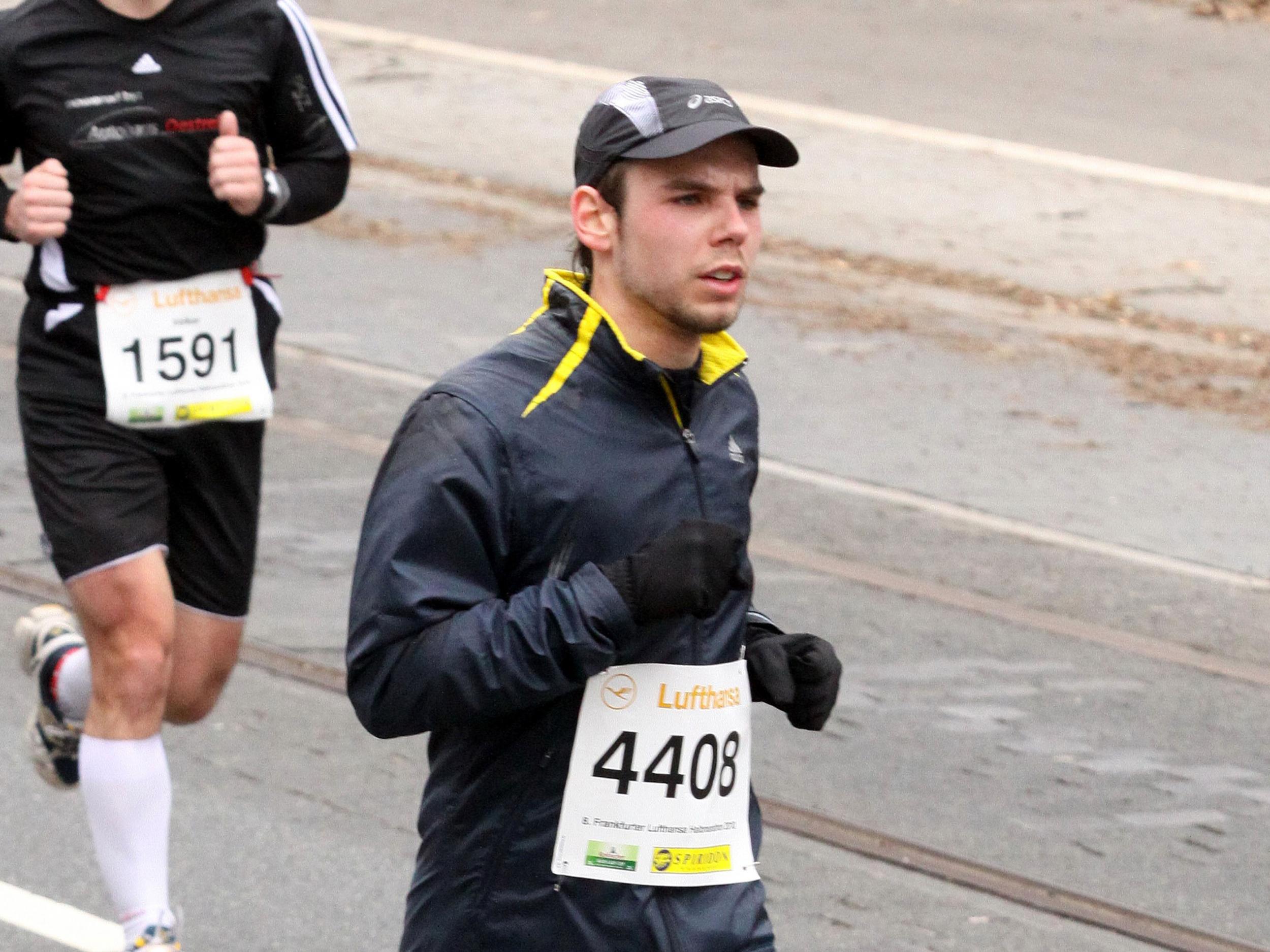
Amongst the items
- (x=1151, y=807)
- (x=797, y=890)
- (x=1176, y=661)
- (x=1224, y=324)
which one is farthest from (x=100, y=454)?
(x=1224, y=324)

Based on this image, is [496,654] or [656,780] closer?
[496,654]

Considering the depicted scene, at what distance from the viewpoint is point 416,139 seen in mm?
14391

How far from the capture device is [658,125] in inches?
115

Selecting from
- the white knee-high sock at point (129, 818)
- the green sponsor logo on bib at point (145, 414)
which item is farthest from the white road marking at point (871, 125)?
the white knee-high sock at point (129, 818)

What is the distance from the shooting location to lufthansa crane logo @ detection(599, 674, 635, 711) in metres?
2.99

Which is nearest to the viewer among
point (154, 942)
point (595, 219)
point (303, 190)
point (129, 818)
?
point (595, 219)

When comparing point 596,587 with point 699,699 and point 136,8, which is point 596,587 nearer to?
point 699,699

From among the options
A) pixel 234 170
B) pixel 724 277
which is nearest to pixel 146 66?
pixel 234 170

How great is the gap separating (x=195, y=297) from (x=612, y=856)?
6.85 ft

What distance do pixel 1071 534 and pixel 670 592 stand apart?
498 centimetres

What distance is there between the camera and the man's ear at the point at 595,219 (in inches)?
118

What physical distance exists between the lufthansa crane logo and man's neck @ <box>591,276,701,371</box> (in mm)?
426

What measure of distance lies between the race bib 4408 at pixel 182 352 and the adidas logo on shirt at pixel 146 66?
16.6 inches

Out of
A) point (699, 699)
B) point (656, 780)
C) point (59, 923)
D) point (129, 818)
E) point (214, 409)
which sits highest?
point (699, 699)
